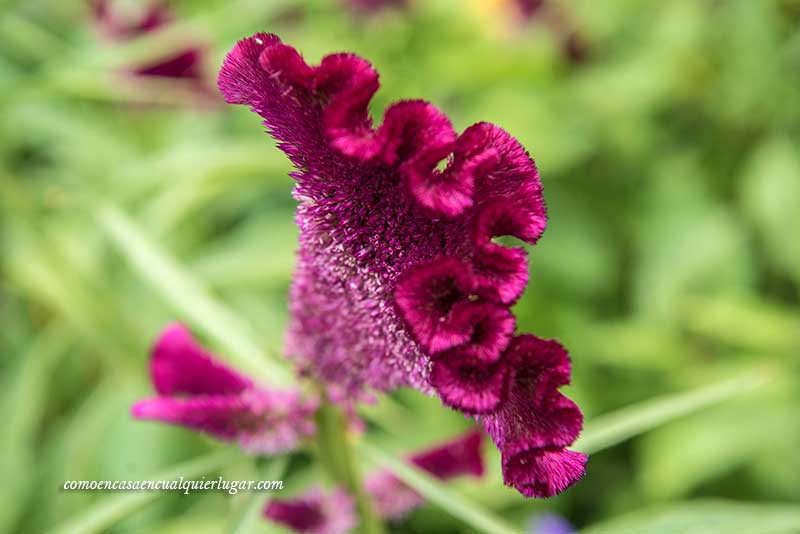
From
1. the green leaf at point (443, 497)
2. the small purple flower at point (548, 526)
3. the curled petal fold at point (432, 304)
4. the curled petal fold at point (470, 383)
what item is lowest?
the green leaf at point (443, 497)

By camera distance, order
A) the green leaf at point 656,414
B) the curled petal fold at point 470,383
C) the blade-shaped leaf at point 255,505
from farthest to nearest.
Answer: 1. the green leaf at point 656,414
2. the blade-shaped leaf at point 255,505
3. the curled petal fold at point 470,383

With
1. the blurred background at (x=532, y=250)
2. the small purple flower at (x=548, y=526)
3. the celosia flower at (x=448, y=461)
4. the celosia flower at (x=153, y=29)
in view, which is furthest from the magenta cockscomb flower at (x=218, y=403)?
the celosia flower at (x=153, y=29)

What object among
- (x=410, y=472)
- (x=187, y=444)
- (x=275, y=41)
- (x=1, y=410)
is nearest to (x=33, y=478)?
(x=1, y=410)

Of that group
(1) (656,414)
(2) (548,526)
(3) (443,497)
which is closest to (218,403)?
(3) (443,497)

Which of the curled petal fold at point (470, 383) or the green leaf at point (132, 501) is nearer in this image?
the curled petal fold at point (470, 383)

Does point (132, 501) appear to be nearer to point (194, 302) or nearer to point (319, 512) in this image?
point (319, 512)

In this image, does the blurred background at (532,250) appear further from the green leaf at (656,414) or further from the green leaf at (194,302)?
the green leaf at (656,414)
